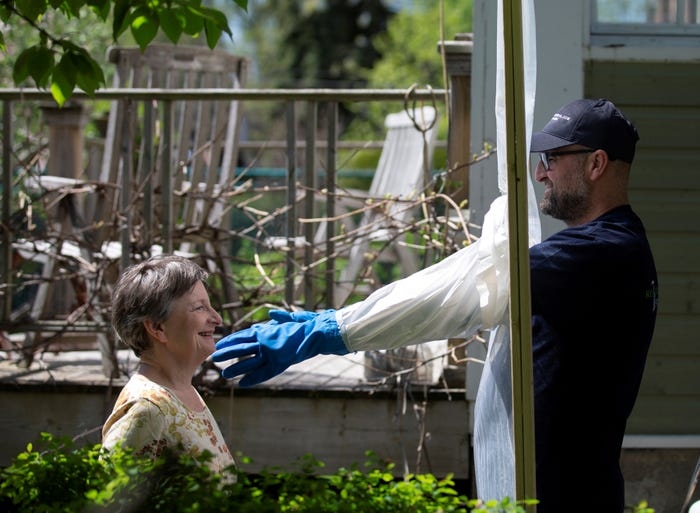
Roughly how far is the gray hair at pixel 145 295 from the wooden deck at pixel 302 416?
7.15 feet

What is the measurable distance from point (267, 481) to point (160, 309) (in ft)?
2.97

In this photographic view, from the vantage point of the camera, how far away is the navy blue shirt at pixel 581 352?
115 inches

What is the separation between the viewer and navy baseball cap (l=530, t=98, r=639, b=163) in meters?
3.06

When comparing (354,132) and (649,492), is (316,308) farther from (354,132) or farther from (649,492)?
(354,132)

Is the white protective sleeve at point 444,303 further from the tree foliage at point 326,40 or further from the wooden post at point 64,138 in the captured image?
the tree foliage at point 326,40

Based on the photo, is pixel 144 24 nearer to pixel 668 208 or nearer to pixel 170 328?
pixel 170 328

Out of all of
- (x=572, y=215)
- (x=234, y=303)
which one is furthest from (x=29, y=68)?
(x=234, y=303)

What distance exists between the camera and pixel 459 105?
539 centimetres

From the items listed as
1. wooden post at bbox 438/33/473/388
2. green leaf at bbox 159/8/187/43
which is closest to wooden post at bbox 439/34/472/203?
wooden post at bbox 438/33/473/388

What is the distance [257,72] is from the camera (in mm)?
42031

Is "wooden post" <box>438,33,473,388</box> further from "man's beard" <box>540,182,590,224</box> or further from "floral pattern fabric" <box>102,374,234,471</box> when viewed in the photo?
"floral pattern fabric" <box>102,374,234,471</box>

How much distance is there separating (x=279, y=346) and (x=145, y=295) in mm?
402

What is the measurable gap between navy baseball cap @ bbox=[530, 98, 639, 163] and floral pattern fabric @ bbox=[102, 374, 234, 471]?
125 centimetres

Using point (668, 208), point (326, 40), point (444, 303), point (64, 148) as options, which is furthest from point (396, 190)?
point (326, 40)
